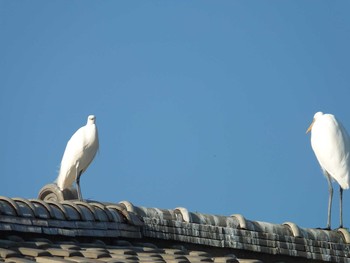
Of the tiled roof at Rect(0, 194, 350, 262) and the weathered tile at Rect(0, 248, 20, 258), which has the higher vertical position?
the tiled roof at Rect(0, 194, 350, 262)

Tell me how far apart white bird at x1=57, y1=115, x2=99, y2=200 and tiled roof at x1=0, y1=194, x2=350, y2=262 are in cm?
467

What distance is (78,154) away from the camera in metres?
15.9

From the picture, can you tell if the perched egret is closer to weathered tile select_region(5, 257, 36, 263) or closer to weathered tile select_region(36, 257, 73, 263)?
weathered tile select_region(36, 257, 73, 263)

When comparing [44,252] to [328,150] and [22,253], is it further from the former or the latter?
[328,150]

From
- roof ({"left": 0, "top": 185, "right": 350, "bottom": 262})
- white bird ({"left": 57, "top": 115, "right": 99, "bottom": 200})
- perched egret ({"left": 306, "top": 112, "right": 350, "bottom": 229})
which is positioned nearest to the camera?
roof ({"left": 0, "top": 185, "right": 350, "bottom": 262})

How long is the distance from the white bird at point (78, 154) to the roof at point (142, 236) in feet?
15.4

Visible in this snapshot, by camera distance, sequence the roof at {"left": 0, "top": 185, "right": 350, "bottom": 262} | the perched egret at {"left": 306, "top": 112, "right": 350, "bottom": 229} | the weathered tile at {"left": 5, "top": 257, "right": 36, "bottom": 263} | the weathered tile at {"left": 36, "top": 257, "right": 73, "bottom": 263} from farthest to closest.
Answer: the perched egret at {"left": 306, "top": 112, "right": 350, "bottom": 229}, the roof at {"left": 0, "top": 185, "right": 350, "bottom": 262}, the weathered tile at {"left": 36, "top": 257, "right": 73, "bottom": 263}, the weathered tile at {"left": 5, "top": 257, "right": 36, "bottom": 263}

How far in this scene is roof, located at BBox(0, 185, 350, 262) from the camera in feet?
26.4

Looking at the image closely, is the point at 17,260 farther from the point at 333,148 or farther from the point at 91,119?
the point at 91,119

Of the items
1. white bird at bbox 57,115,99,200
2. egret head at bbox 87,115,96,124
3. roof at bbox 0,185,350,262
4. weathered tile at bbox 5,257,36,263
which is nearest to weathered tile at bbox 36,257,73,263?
roof at bbox 0,185,350,262

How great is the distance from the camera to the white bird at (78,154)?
1581cm

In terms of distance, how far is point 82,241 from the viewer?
9.09 meters

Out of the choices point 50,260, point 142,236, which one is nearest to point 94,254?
point 50,260

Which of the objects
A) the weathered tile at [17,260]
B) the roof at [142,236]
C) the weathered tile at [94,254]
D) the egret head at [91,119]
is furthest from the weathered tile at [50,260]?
the egret head at [91,119]
